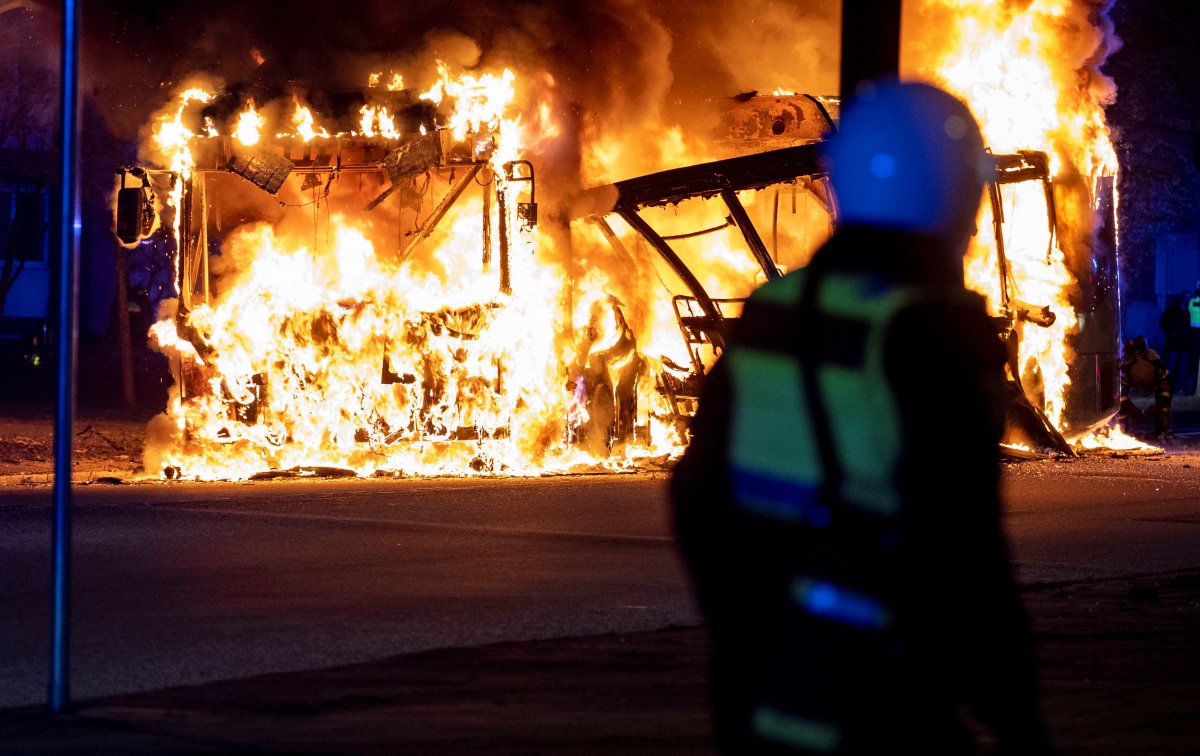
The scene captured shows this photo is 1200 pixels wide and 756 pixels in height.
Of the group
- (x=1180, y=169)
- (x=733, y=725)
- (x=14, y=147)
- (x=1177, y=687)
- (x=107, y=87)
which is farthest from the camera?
(x=1180, y=169)

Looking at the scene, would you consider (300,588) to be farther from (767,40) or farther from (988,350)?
(767,40)

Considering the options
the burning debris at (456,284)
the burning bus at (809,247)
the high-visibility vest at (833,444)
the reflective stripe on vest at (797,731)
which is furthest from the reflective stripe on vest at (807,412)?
the burning bus at (809,247)

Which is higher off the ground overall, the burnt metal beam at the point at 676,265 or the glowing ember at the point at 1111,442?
the burnt metal beam at the point at 676,265

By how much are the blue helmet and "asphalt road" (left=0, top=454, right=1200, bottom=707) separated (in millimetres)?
4448

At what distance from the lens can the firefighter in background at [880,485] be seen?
98.7 inches

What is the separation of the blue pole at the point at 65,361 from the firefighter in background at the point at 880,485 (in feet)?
11.9

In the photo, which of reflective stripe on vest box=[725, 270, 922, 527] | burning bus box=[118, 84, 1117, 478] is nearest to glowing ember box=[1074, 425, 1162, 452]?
burning bus box=[118, 84, 1117, 478]

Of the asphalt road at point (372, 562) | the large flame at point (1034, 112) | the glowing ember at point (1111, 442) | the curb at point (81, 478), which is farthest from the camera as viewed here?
the glowing ember at point (1111, 442)

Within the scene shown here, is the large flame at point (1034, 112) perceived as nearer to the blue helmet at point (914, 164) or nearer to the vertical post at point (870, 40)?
the vertical post at point (870, 40)

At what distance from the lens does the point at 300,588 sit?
28.9 ft

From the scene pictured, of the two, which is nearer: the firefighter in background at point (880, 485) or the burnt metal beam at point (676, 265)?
the firefighter in background at point (880, 485)

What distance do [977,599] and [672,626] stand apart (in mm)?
5372

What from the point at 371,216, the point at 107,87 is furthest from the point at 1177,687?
the point at 107,87

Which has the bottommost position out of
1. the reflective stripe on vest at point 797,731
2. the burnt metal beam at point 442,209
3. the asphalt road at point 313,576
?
the asphalt road at point 313,576
